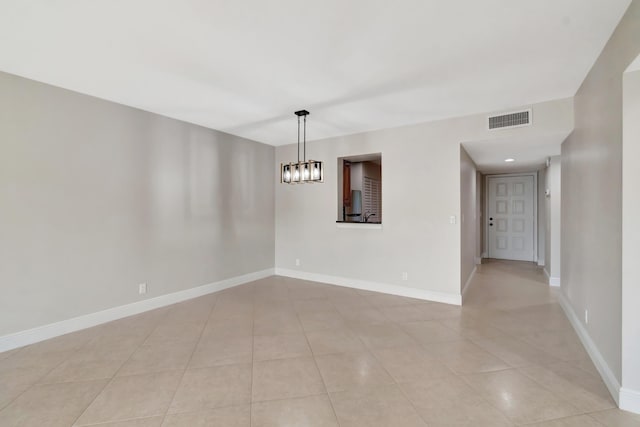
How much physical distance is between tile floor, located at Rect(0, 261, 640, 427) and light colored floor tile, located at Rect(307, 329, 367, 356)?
19 mm

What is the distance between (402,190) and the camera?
4684 mm

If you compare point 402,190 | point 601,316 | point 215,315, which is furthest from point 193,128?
point 601,316

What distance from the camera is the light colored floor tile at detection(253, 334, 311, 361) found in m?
2.76

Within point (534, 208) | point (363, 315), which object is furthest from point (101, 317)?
point (534, 208)

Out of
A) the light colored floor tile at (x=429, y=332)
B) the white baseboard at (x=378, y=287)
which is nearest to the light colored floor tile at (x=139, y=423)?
the light colored floor tile at (x=429, y=332)

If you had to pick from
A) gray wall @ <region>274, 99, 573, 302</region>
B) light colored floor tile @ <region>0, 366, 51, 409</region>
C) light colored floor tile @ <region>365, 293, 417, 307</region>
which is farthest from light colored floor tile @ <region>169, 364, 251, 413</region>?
gray wall @ <region>274, 99, 573, 302</region>

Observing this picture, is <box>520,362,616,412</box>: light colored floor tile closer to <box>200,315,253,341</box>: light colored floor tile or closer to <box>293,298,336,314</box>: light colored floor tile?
<box>293,298,336,314</box>: light colored floor tile

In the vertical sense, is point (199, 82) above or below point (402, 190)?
above

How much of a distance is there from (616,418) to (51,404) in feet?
12.5

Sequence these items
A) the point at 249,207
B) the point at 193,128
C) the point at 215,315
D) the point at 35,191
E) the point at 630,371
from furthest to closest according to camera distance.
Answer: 1. the point at 249,207
2. the point at 193,128
3. the point at 215,315
4. the point at 35,191
5. the point at 630,371

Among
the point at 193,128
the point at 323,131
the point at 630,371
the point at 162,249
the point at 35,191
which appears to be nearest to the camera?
the point at 630,371

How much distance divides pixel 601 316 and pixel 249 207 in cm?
490

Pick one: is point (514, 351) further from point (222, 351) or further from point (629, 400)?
point (222, 351)

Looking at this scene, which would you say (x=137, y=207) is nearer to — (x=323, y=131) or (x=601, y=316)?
(x=323, y=131)
